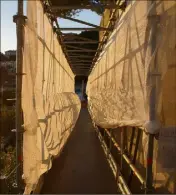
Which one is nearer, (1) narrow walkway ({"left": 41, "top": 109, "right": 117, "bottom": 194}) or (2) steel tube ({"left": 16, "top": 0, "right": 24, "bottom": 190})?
(2) steel tube ({"left": 16, "top": 0, "right": 24, "bottom": 190})

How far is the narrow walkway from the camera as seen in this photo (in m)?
3.32

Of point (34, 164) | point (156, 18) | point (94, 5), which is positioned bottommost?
point (34, 164)

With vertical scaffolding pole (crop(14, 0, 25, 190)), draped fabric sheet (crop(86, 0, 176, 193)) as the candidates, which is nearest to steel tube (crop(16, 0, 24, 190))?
vertical scaffolding pole (crop(14, 0, 25, 190))

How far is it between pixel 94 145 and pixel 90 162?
1.45 m

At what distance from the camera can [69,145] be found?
5699 millimetres

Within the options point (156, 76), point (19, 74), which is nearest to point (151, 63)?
point (156, 76)

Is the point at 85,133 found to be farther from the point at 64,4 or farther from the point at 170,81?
the point at 170,81

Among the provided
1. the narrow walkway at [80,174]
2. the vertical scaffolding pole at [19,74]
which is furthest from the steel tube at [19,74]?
the narrow walkway at [80,174]

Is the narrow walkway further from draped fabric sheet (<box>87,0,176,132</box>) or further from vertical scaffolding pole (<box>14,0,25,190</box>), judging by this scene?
draped fabric sheet (<box>87,0,176,132</box>)

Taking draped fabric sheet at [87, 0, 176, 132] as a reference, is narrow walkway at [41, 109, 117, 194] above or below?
below

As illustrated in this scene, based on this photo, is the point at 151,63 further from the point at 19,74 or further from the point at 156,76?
the point at 19,74

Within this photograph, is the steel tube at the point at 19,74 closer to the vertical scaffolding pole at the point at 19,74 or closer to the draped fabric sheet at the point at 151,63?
the vertical scaffolding pole at the point at 19,74

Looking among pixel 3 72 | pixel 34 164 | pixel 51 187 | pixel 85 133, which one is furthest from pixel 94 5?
pixel 3 72

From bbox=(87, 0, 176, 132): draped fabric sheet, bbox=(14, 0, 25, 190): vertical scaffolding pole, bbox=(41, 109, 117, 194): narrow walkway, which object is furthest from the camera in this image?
bbox=(41, 109, 117, 194): narrow walkway
